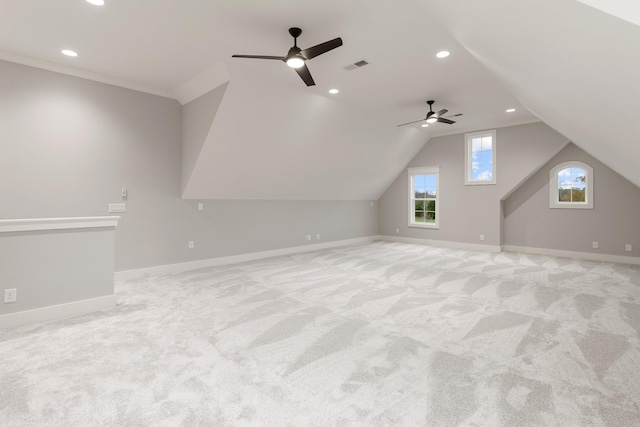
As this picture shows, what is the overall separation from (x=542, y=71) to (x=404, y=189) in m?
6.76

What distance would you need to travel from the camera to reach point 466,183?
7.61 m

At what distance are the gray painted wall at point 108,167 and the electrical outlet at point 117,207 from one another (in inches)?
2.7

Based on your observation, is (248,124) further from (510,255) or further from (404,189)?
(510,255)

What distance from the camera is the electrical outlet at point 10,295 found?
9.55 feet

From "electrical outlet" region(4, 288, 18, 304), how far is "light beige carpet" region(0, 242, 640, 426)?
0.92 feet

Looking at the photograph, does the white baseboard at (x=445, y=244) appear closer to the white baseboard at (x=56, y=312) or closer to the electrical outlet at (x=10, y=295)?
the white baseboard at (x=56, y=312)

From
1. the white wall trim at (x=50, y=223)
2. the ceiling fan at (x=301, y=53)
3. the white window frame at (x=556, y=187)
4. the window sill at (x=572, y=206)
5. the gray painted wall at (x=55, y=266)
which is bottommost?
the gray painted wall at (x=55, y=266)

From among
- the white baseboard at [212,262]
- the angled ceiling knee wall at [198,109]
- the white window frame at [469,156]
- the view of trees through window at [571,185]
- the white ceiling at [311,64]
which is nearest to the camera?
the white ceiling at [311,64]

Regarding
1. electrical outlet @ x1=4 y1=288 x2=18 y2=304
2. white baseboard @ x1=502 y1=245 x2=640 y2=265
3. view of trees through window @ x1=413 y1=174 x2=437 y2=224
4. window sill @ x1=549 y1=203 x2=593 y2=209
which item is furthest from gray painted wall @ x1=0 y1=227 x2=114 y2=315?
window sill @ x1=549 y1=203 x2=593 y2=209

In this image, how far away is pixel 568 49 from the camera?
1.56 metres

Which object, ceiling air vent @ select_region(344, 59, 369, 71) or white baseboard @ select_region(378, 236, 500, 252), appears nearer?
ceiling air vent @ select_region(344, 59, 369, 71)

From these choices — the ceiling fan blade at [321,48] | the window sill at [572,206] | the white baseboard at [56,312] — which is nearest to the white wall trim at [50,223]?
the white baseboard at [56,312]

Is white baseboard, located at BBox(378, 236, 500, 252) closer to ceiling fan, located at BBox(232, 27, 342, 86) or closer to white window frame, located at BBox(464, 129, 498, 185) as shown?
white window frame, located at BBox(464, 129, 498, 185)

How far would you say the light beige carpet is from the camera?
179 centimetres
